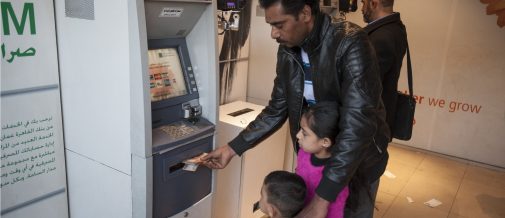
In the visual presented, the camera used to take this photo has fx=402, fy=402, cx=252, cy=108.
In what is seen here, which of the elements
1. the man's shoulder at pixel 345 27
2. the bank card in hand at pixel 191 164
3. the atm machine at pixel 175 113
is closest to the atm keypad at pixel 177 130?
the atm machine at pixel 175 113

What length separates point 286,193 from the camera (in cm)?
158

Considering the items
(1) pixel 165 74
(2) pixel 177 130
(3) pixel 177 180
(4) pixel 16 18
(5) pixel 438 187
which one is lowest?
(5) pixel 438 187

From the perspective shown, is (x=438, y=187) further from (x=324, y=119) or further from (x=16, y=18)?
(x=16, y=18)

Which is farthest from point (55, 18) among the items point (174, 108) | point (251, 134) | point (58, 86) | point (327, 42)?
point (327, 42)

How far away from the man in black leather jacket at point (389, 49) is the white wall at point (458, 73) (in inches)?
88.3

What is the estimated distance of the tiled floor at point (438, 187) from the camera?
3.39 meters

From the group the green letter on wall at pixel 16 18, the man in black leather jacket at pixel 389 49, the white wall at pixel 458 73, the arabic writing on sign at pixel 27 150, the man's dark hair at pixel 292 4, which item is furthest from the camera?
the white wall at pixel 458 73

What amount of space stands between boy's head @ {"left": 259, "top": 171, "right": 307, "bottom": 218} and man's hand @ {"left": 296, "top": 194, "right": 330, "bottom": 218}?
0.13m

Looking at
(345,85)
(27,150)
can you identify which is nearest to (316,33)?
(345,85)

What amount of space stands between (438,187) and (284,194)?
2.82 m

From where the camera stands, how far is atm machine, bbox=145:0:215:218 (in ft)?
5.49

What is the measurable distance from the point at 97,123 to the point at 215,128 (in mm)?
526

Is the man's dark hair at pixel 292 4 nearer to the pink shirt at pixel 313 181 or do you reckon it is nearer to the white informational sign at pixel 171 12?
the white informational sign at pixel 171 12

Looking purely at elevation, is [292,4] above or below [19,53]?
above
